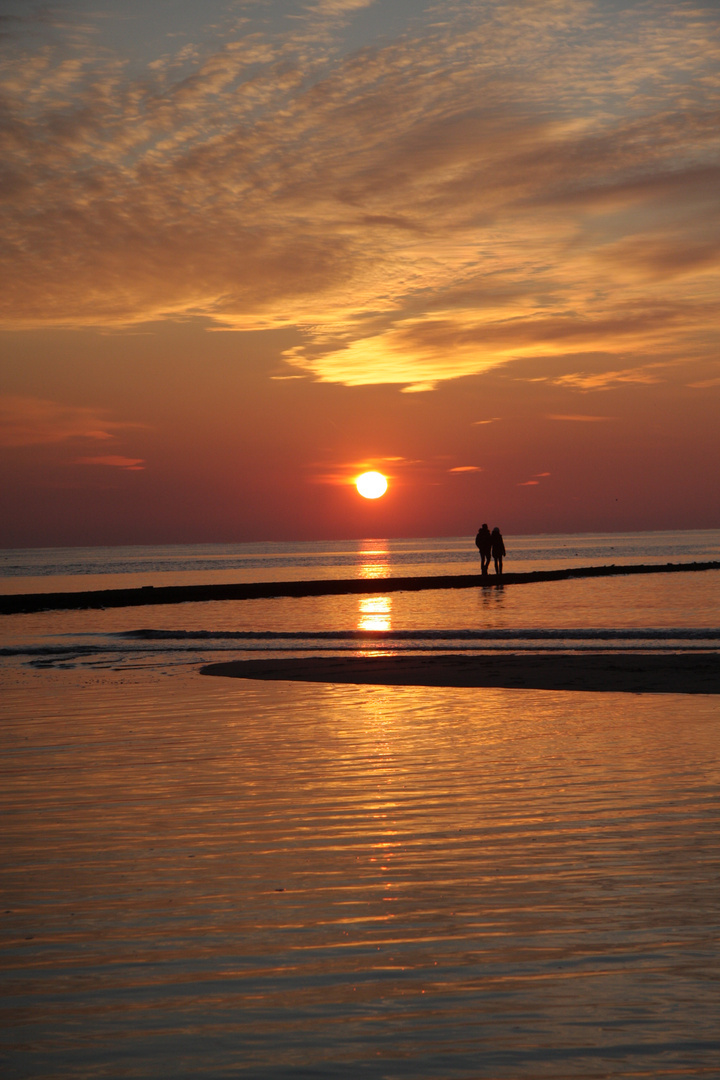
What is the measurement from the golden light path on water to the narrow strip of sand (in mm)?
5017

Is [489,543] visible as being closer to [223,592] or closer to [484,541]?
[484,541]

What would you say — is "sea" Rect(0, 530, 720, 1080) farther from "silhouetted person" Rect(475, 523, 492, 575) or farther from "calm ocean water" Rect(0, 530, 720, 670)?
"silhouetted person" Rect(475, 523, 492, 575)

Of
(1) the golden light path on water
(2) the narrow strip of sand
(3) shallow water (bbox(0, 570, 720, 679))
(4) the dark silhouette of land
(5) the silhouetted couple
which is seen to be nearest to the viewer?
(1) the golden light path on water

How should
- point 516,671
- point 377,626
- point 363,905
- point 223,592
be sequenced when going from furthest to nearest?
point 223,592 → point 377,626 → point 516,671 → point 363,905

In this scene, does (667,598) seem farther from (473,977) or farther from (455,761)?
(473,977)

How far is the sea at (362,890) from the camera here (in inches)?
186

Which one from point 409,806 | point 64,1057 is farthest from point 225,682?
point 64,1057

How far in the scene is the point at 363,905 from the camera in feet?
21.2

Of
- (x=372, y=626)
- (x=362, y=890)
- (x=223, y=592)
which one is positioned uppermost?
(x=223, y=592)

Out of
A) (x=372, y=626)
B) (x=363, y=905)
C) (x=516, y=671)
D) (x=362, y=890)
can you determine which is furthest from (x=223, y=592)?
(x=363, y=905)

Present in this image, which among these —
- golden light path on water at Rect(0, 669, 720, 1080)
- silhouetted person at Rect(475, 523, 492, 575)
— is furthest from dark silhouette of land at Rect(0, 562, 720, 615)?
golden light path on water at Rect(0, 669, 720, 1080)

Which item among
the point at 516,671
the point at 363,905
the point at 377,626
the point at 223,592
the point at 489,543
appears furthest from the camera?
the point at 489,543

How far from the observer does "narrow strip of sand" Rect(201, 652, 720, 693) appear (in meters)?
17.4

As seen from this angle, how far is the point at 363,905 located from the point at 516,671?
13.1 meters
